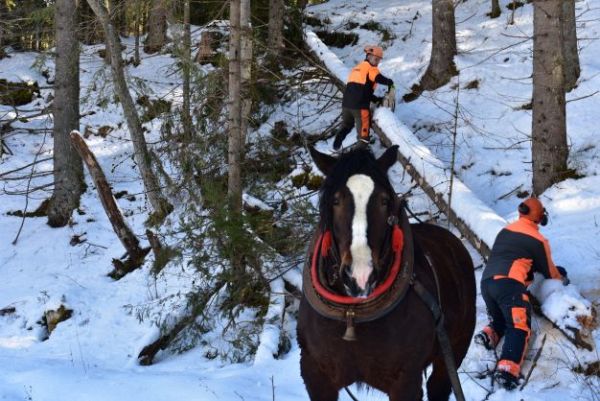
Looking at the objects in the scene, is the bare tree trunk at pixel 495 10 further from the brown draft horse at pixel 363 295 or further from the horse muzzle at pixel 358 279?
the horse muzzle at pixel 358 279

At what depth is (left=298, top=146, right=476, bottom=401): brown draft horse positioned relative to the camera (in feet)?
10.4

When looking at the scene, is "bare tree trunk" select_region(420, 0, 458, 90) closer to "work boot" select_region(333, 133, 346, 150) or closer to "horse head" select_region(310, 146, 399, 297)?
"work boot" select_region(333, 133, 346, 150)

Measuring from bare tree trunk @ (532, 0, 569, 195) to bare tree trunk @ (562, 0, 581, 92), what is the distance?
9.50 feet

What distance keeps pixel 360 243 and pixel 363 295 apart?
0.29 meters

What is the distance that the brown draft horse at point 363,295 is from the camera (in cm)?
316

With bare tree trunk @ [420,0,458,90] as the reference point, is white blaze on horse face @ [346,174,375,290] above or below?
above

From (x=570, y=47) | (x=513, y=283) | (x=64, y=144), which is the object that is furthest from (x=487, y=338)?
(x=64, y=144)

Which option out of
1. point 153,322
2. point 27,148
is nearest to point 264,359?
point 153,322

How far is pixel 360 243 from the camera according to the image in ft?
10.1

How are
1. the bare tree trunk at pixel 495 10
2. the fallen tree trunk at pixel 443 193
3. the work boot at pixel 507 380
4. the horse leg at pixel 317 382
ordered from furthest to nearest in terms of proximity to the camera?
the bare tree trunk at pixel 495 10 → the fallen tree trunk at pixel 443 193 → the work boot at pixel 507 380 → the horse leg at pixel 317 382

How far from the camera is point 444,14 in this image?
13.1 m

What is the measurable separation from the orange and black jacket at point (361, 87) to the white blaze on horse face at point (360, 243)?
24.2 feet

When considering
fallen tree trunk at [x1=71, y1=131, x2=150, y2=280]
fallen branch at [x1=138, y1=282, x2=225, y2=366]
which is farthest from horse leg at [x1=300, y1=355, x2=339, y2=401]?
fallen tree trunk at [x1=71, y1=131, x2=150, y2=280]

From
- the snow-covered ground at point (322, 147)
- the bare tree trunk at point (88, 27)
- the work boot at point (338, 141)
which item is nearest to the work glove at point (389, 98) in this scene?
the snow-covered ground at point (322, 147)
